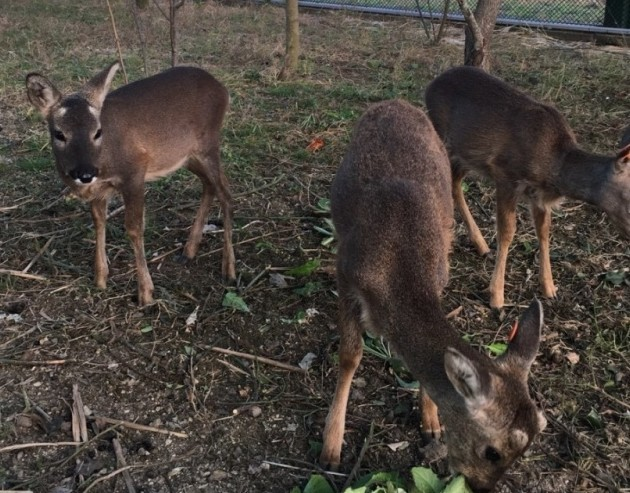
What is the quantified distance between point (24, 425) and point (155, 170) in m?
2.26

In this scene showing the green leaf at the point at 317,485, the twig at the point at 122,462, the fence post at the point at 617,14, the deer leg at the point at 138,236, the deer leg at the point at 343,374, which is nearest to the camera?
the green leaf at the point at 317,485

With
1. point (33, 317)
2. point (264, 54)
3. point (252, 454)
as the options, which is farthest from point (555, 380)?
point (264, 54)

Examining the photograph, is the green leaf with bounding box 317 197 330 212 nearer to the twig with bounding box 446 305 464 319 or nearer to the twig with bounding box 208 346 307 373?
the twig with bounding box 446 305 464 319

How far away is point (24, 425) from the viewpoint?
3.89 m

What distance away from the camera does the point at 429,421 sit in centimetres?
379

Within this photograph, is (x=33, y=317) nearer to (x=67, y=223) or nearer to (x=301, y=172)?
(x=67, y=223)

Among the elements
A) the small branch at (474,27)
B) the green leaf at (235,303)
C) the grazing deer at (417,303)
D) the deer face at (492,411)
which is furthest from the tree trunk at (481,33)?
the deer face at (492,411)

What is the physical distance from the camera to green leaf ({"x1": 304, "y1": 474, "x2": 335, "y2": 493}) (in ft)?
11.2

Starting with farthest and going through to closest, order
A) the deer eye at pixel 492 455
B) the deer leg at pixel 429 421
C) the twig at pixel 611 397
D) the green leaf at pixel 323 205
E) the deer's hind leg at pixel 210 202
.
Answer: the green leaf at pixel 323 205 → the deer's hind leg at pixel 210 202 → the twig at pixel 611 397 → the deer leg at pixel 429 421 → the deer eye at pixel 492 455

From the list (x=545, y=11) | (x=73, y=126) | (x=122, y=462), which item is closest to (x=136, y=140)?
(x=73, y=126)

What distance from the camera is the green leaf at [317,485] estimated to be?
3402mm

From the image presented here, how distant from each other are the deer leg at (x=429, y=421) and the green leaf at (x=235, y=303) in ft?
5.03

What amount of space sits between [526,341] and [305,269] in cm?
236

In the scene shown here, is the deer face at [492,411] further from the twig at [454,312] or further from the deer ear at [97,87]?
the deer ear at [97,87]
